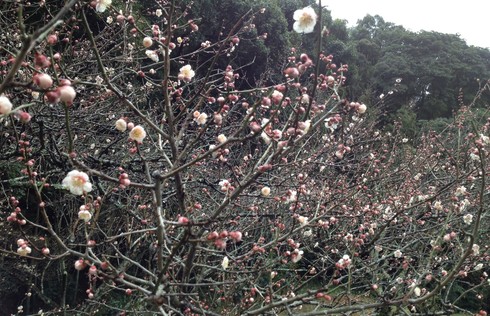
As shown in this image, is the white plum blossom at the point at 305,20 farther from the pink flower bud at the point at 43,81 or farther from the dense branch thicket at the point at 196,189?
the pink flower bud at the point at 43,81

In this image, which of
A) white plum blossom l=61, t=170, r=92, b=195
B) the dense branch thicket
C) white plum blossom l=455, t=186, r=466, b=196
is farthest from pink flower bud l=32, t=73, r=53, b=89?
white plum blossom l=455, t=186, r=466, b=196

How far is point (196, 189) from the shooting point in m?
4.93

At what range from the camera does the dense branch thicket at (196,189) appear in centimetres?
161

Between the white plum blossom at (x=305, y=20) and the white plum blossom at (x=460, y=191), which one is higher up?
the white plum blossom at (x=305, y=20)

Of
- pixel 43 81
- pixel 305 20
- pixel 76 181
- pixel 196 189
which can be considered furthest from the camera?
pixel 196 189

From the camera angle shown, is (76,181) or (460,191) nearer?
(76,181)

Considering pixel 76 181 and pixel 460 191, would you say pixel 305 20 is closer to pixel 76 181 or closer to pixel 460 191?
pixel 76 181

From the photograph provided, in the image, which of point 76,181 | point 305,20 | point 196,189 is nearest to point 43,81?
point 76,181

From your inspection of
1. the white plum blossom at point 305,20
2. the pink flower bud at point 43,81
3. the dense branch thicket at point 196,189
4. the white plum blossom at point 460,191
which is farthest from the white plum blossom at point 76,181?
the white plum blossom at point 460,191

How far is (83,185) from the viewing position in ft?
5.26

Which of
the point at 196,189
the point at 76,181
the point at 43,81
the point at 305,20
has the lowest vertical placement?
the point at 196,189

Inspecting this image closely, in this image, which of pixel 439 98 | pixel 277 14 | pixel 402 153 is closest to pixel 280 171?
pixel 402 153

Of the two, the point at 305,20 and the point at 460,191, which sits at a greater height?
the point at 305,20

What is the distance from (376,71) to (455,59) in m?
3.53
